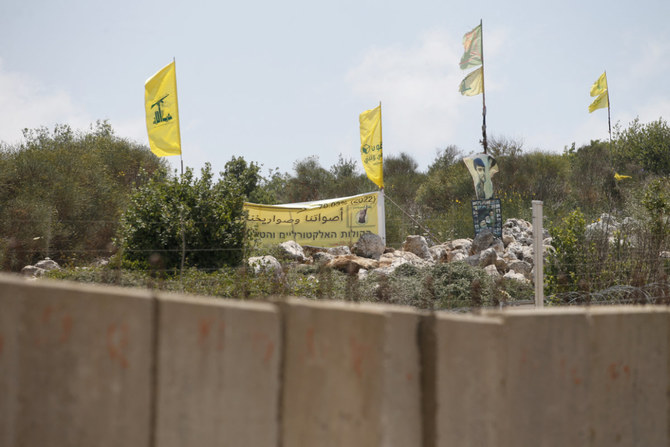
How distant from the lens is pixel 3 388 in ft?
4.04

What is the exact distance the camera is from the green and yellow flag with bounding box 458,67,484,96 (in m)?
18.2

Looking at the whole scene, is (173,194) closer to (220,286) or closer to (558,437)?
(220,286)

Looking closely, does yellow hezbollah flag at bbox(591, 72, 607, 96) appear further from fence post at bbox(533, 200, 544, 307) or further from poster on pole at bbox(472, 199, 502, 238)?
fence post at bbox(533, 200, 544, 307)

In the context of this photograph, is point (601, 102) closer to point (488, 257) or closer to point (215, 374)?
point (488, 257)

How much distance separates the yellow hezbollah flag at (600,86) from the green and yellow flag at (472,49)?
17.1 ft

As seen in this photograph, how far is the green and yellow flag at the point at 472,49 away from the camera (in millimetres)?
18281

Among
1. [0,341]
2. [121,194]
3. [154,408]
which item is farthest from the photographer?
[121,194]

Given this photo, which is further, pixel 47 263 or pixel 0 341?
pixel 47 263

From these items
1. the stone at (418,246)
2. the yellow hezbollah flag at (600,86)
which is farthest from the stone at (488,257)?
the yellow hezbollah flag at (600,86)

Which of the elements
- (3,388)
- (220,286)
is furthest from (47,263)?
(3,388)

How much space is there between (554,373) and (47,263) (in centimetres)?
1392

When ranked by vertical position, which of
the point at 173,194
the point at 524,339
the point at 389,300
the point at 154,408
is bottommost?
the point at 389,300

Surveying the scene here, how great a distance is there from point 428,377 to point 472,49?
722 inches

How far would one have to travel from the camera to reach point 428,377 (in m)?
1.48
